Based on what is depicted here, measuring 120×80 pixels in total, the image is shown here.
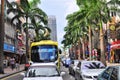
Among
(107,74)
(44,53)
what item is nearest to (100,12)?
(44,53)

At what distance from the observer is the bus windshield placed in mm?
31922

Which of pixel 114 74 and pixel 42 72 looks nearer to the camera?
pixel 114 74

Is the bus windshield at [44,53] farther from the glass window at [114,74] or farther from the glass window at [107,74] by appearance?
the glass window at [114,74]

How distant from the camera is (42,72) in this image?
16734 mm

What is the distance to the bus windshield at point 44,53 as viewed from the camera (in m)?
31.9

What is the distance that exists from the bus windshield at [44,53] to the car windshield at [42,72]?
14.6 meters

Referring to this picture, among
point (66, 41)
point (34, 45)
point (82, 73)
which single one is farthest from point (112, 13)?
point (66, 41)

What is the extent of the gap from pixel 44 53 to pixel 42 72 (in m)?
15.4

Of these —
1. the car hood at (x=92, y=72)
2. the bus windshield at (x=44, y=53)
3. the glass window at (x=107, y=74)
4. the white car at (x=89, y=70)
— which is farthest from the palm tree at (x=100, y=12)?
the glass window at (x=107, y=74)

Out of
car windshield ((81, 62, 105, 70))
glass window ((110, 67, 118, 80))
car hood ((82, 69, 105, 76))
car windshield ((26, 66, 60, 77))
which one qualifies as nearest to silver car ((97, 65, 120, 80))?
glass window ((110, 67, 118, 80))

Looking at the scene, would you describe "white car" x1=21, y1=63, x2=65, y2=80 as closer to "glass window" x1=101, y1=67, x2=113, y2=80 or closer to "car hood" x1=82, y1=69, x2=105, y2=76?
"glass window" x1=101, y1=67, x2=113, y2=80

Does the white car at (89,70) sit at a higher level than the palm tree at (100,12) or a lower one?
lower

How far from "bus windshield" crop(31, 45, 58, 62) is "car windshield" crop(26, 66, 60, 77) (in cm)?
1464

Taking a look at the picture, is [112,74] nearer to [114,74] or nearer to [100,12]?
[114,74]
